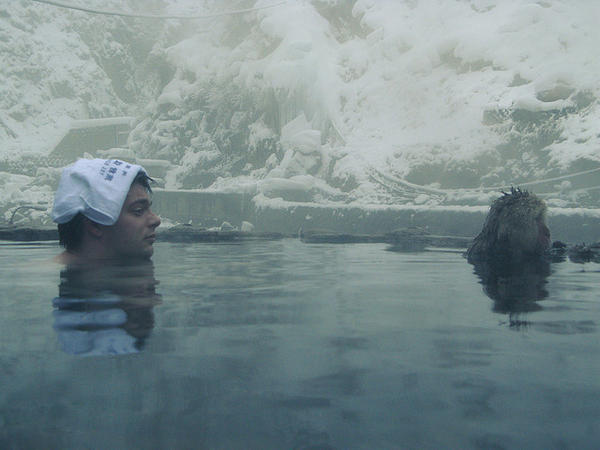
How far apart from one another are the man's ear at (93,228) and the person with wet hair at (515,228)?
217 centimetres

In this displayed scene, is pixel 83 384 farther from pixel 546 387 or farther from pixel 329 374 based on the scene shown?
pixel 546 387

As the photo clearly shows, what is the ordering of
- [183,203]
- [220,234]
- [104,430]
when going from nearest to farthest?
[104,430]
[220,234]
[183,203]

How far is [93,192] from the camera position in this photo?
9.37ft

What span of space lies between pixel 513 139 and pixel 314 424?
1250 centimetres

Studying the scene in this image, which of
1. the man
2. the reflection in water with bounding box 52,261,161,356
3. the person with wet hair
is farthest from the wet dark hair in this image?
the person with wet hair

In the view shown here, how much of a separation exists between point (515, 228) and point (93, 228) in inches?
94.2

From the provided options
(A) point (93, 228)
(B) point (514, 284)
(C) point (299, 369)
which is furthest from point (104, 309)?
(B) point (514, 284)

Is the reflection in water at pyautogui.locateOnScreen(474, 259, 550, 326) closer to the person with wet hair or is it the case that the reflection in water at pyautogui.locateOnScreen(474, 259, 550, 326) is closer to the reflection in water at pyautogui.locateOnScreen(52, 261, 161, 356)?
the person with wet hair

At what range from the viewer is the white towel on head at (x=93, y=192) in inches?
112

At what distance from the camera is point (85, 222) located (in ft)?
9.77

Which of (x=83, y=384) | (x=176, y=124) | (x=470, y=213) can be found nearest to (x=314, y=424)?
(x=83, y=384)

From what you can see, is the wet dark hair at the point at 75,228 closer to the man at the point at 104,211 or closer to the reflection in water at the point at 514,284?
the man at the point at 104,211

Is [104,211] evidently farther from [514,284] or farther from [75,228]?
[514,284]

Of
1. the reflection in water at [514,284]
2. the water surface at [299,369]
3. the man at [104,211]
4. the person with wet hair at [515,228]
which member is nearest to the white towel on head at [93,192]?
the man at [104,211]
